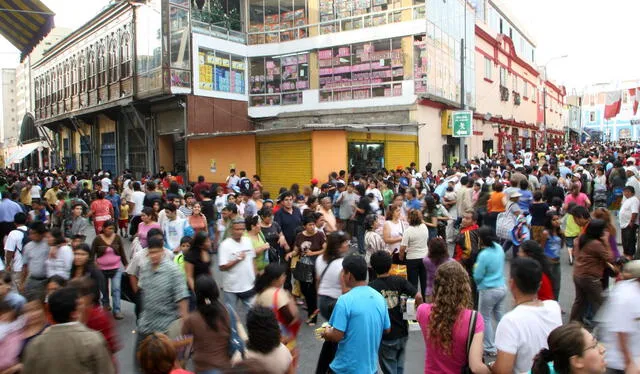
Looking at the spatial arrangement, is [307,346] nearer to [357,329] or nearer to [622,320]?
[357,329]

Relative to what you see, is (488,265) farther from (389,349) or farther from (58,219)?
(58,219)

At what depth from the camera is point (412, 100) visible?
70.2 feet

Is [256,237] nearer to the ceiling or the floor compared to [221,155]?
nearer to the floor

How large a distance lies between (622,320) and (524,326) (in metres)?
1.07

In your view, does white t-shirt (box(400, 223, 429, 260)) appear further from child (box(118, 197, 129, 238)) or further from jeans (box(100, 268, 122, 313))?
child (box(118, 197, 129, 238))

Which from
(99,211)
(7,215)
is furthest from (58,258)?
(7,215)

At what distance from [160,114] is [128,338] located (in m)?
18.8

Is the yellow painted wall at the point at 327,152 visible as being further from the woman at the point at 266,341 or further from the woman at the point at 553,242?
the woman at the point at 266,341

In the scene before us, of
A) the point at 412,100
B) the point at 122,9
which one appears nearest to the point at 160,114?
the point at 122,9

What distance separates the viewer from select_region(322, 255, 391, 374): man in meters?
3.86

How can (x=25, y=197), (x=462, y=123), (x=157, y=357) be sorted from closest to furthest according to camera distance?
(x=157, y=357)
(x=25, y=197)
(x=462, y=123)

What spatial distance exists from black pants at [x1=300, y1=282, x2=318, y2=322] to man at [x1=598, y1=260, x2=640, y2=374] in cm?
373

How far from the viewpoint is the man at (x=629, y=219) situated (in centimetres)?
931

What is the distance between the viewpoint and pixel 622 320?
3820 millimetres
